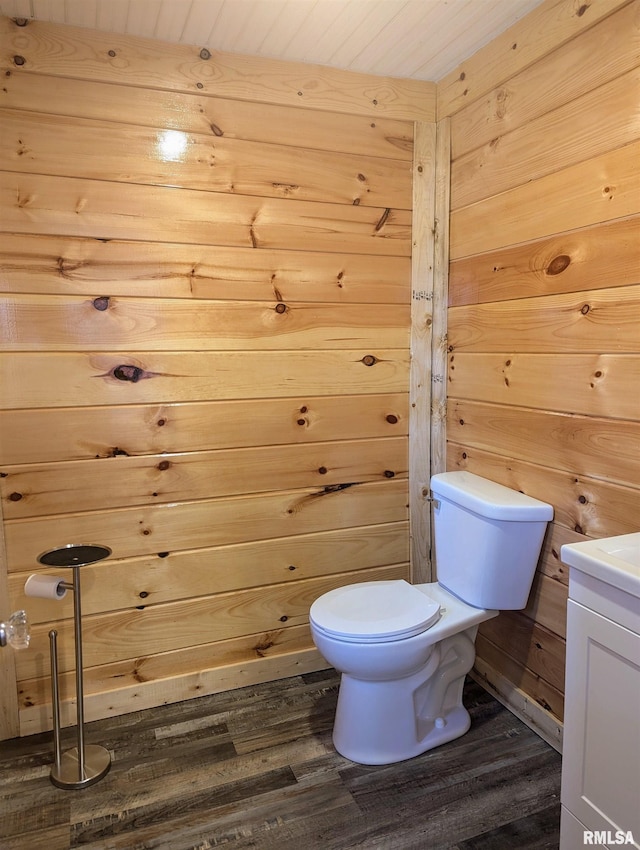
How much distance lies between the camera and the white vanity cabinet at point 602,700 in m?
1.18

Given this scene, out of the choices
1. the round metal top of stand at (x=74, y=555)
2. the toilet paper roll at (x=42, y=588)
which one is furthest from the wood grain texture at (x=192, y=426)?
the toilet paper roll at (x=42, y=588)

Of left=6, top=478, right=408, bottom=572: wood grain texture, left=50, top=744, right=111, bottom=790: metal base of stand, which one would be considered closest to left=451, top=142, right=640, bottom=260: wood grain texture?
left=6, top=478, right=408, bottom=572: wood grain texture

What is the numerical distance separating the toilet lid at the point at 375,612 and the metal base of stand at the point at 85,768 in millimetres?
808

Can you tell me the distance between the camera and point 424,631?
1795 mm

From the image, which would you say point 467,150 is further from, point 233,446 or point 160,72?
point 233,446

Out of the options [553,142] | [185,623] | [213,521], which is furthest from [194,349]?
[553,142]

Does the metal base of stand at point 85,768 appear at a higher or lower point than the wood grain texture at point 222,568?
lower

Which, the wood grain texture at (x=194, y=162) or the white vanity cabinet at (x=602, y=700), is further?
the wood grain texture at (x=194, y=162)

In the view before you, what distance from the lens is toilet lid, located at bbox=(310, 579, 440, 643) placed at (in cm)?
173

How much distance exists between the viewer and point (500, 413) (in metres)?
2.07

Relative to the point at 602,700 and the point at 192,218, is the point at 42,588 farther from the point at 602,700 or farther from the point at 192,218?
the point at 602,700

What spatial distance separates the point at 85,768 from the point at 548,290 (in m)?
2.08

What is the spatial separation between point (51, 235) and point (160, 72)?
66cm

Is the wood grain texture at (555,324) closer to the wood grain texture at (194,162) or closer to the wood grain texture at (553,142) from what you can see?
the wood grain texture at (553,142)
